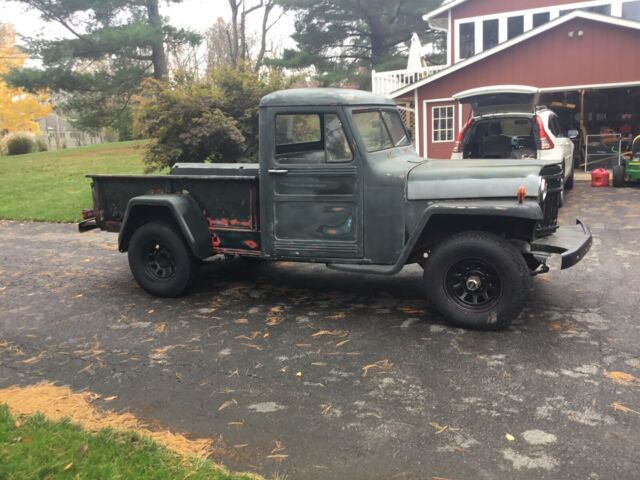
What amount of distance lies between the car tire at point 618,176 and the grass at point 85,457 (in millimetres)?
12160

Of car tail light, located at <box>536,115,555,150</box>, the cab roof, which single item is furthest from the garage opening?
the cab roof

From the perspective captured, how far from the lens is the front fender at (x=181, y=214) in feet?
18.3

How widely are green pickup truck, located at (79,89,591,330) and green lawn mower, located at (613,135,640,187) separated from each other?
315 inches

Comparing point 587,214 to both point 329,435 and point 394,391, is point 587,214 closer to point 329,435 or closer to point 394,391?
point 394,391

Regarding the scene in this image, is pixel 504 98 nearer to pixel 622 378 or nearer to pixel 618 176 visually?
pixel 618 176

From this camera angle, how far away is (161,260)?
19.9 ft

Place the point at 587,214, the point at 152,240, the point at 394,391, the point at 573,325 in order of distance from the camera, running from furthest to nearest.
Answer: the point at 587,214
the point at 152,240
the point at 573,325
the point at 394,391

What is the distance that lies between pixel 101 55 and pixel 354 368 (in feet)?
76.1

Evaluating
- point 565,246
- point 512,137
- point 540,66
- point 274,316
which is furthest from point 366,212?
point 540,66

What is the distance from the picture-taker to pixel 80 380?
4062 mm

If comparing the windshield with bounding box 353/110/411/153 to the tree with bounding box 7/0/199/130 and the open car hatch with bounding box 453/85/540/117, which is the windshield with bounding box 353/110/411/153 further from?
the tree with bounding box 7/0/199/130

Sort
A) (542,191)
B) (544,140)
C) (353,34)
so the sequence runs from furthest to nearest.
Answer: (353,34)
(544,140)
(542,191)

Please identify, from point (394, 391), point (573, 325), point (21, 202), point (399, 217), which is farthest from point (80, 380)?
point (21, 202)

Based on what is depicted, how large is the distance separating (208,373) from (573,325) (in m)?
2.97
